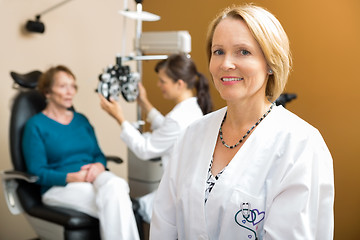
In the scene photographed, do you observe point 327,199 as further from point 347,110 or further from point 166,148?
point 347,110

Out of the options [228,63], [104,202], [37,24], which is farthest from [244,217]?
[37,24]

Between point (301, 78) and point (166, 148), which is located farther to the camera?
point (301, 78)

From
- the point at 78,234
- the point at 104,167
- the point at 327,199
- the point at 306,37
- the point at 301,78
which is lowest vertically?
the point at 78,234

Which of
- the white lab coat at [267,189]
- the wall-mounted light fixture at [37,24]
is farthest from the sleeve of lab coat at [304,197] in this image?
the wall-mounted light fixture at [37,24]

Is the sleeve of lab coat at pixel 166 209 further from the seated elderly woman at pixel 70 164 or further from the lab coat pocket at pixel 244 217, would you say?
the seated elderly woman at pixel 70 164

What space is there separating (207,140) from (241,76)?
24 centimetres

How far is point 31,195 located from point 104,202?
1.39ft

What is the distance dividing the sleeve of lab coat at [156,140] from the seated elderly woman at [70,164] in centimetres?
20

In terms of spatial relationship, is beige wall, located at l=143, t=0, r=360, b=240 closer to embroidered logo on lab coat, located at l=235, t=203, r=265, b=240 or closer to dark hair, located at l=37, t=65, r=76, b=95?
dark hair, located at l=37, t=65, r=76, b=95

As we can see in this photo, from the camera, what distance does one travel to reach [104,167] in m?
2.15

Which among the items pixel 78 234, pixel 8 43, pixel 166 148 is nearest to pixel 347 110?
pixel 166 148

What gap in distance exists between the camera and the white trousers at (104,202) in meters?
1.76

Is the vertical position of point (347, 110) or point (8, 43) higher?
point (8, 43)

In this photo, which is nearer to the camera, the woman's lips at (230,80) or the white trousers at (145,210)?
the woman's lips at (230,80)
